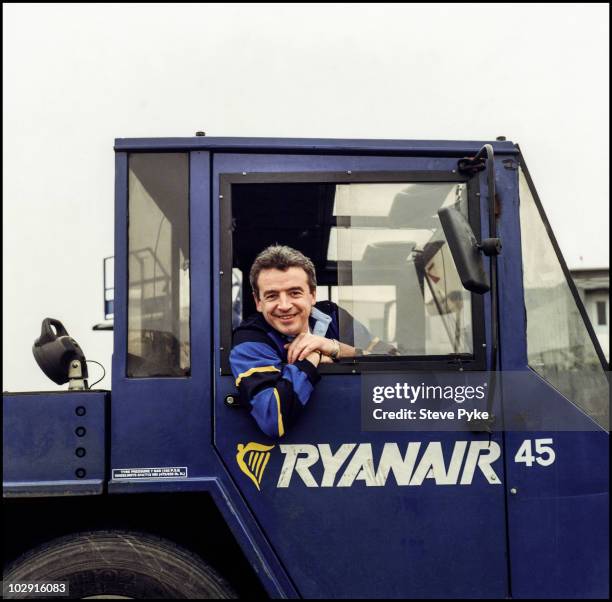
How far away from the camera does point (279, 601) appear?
2.43 metres

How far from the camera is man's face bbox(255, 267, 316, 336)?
2602 mm

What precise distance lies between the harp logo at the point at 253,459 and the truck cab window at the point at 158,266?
364mm

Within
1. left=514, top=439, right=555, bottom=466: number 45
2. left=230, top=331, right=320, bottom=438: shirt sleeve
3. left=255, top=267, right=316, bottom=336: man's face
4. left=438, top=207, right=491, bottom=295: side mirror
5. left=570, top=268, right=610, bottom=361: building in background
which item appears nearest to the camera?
left=438, top=207, right=491, bottom=295: side mirror

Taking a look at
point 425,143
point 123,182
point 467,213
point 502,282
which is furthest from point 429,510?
point 123,182

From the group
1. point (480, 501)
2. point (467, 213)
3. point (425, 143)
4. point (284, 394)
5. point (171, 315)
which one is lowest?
point (480, 501)

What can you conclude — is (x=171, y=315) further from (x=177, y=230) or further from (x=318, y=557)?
(x=318, y=557)

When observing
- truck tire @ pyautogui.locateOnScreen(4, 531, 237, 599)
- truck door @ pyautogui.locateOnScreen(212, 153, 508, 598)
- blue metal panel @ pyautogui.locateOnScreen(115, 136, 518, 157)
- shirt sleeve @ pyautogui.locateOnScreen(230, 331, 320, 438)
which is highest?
blue metal panel @ pyautogui.locateOnScreen(115, 136, 518, 157)

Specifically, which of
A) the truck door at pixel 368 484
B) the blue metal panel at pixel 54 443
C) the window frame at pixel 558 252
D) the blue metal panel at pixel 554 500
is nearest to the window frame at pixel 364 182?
the truck door at pixel 368 484

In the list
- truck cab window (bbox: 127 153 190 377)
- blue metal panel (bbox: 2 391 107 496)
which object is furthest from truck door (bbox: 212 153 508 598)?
blue metal panel (bbox: 2 391 107 496)

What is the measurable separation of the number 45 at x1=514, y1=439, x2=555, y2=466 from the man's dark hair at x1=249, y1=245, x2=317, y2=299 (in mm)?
1010

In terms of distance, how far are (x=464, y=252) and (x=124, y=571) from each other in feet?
5.57

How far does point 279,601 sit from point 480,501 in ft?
2.73

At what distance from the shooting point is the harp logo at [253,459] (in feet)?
8.07

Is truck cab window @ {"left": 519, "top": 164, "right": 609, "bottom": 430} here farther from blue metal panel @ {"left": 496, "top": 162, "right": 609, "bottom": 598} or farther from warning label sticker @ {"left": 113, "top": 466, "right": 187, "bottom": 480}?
warning label sticker @ {"left": 113, "top": 466, "right": 187, "bottom": 480}
